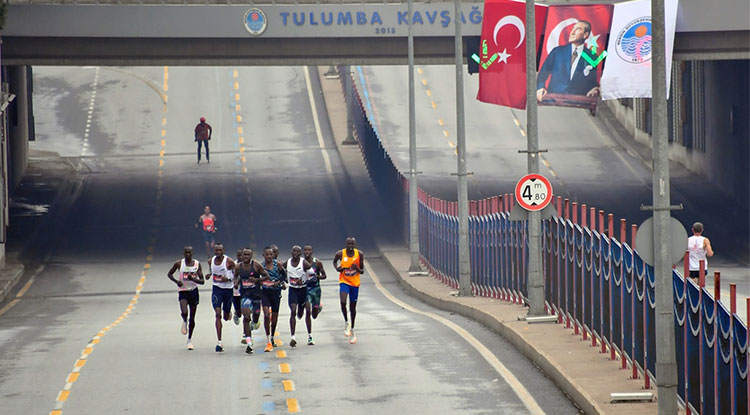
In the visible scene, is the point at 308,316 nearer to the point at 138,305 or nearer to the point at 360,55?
the point at 138,305

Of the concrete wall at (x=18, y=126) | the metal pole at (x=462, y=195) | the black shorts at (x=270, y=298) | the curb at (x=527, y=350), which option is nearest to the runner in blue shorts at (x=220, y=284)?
the black shorts at (x=270, y=298)

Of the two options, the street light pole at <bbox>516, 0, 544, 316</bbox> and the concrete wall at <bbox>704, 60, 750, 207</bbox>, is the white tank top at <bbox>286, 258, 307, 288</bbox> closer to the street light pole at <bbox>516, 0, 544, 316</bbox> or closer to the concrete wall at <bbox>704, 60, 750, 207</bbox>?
the street light pole at <bbox>516, 0, 544, 316</bbox>

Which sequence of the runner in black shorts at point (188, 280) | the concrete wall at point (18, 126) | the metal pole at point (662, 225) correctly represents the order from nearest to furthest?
the metal pole at point (662, 225) → the runner in black shorts at point (188, 280) → the concrete wall at point (18, 126)

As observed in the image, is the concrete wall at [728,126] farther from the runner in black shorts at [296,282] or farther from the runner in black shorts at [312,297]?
the runner in black shorts at [296,282]

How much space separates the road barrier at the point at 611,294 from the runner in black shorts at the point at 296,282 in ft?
13.4

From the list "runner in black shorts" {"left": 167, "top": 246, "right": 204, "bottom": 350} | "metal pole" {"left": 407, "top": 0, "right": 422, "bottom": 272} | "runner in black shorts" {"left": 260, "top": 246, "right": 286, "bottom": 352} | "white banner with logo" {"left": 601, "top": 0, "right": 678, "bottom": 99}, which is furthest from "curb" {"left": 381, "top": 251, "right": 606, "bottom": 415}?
"white banner with logo" {"left": 601, "top": 0, "right": 678, "bottom": 99}

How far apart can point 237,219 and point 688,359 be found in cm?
3376

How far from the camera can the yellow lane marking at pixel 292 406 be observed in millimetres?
15855

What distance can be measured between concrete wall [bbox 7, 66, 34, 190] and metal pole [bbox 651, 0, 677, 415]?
132ft

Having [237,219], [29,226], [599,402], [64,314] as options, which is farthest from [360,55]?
[599,402]

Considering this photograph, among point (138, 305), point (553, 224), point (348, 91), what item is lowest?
point (138, 305)

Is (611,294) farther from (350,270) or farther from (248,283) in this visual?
(248,283)

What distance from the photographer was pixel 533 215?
22594 millimetres

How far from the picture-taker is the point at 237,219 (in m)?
46.5
